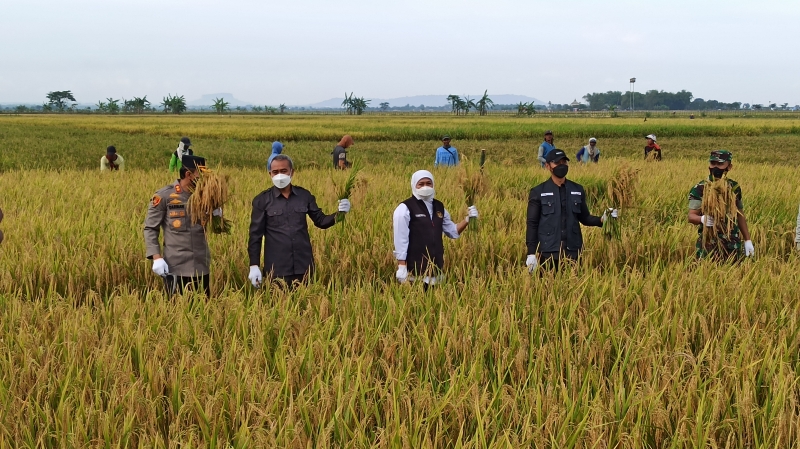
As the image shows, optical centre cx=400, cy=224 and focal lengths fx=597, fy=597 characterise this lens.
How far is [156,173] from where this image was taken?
12758mm

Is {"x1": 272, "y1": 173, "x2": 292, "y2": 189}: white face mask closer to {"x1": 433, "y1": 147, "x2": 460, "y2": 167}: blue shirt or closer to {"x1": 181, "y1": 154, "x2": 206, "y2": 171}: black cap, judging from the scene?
{"x1": 181, "y1": 154, "x2": 206, "y2": 171}: black cap

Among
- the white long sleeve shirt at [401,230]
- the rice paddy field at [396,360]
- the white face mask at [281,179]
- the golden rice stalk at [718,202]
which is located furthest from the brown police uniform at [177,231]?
the golden rice stalk at [718,202]

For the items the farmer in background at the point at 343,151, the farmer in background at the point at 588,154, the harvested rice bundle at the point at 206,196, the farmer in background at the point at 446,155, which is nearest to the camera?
the harvested rice bundle at the point at 206,196

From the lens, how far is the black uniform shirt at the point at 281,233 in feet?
15.9

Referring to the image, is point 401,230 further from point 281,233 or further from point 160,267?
point 160,267

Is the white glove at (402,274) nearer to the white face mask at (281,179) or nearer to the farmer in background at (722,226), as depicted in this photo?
the white face mask at (281,179)

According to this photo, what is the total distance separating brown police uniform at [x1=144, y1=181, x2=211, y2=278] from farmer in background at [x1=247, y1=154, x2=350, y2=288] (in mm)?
446

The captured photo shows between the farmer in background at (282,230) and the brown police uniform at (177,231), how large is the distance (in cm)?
45

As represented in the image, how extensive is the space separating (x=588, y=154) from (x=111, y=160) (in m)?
10.8

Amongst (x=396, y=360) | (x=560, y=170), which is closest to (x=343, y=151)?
(x=560, y=170)

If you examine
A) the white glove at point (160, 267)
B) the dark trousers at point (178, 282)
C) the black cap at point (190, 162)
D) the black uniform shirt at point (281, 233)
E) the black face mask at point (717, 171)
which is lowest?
the dark trousers at point (178, 282)

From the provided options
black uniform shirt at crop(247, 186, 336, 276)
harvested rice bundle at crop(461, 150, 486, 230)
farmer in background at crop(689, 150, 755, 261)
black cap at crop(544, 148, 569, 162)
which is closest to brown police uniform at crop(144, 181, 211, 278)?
black uniform shirt at crop(247, 186, 336, 276)

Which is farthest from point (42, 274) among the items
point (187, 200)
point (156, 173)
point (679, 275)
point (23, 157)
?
point (23, 157)

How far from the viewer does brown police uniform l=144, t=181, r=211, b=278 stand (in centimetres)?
483
